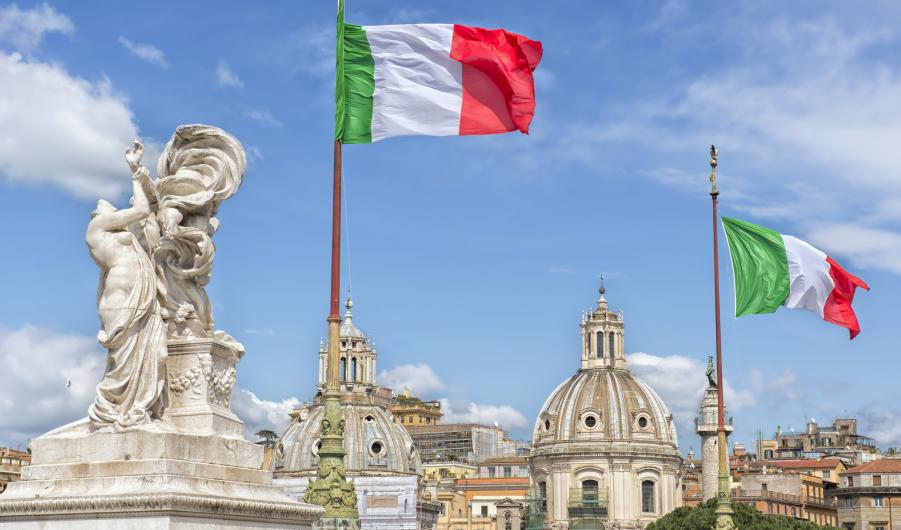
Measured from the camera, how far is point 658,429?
116 m

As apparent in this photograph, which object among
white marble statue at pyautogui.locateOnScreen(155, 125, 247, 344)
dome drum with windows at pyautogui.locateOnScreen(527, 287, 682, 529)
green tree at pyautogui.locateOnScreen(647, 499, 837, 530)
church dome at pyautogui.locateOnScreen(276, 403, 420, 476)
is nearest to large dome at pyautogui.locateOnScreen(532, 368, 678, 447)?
Answer: dome drum with windows at pyautogui.locateOnScreen(527, 287, 682, 529)

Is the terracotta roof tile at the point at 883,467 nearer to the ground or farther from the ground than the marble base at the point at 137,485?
farther from the ground

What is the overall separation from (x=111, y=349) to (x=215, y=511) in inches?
53.7

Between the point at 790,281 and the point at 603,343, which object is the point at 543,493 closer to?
the point at 603,343

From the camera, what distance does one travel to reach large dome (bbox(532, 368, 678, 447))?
4508 inches

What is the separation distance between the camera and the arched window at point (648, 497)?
370 feet

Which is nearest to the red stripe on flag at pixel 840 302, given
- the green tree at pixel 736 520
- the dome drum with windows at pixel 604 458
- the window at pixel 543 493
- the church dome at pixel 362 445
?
the green tree at pixel 736 520

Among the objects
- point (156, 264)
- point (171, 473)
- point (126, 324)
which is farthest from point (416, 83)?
point (171, 473)

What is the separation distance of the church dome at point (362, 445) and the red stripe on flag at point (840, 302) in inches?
3648

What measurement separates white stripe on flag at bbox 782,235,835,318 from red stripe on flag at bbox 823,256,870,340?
0.50ft

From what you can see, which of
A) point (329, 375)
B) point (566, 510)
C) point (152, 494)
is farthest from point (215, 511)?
point (566, 510)

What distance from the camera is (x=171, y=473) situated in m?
8.95

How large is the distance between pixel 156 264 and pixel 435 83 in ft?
18.7

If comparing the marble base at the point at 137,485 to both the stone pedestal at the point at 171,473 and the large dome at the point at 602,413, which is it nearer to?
Result: the stone pedestal at the point at 171,473
